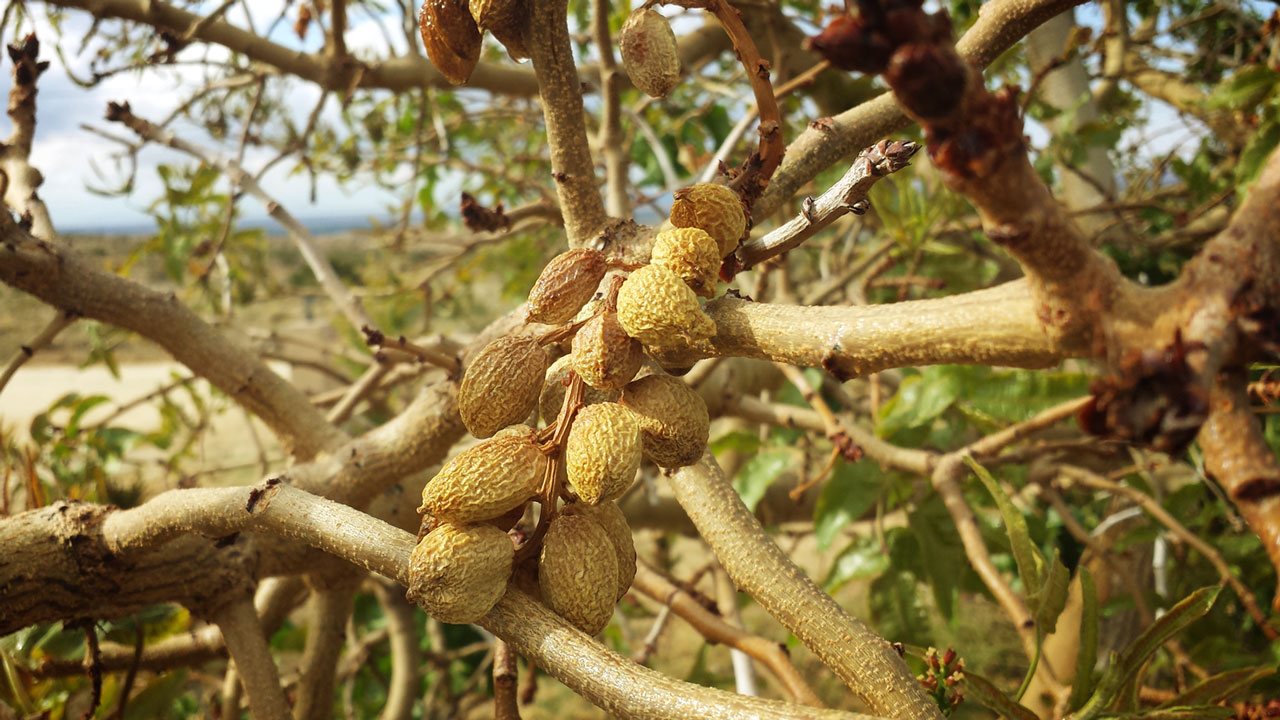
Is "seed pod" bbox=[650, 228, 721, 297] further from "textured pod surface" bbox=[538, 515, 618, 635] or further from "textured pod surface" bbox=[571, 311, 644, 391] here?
"textured pod surface" bbox=[538, 515, 618, 635]

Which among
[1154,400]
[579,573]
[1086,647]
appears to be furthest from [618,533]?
[1086,647]

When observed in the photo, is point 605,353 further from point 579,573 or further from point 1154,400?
point 1154,400

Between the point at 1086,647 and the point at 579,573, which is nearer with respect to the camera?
the point at 579,573

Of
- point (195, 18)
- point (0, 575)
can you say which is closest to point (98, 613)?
point (0, 575)

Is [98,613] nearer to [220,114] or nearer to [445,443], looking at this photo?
[445,443]

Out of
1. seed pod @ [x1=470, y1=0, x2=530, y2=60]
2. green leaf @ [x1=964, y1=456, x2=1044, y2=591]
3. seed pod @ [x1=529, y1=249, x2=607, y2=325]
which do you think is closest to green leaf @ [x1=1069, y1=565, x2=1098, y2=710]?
green leaf @ [x1=964, y1=456, x2=1044, y2=591]

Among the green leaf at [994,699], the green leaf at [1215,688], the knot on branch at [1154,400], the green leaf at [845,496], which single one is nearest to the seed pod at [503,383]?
the knot on branch at [1154,400]
